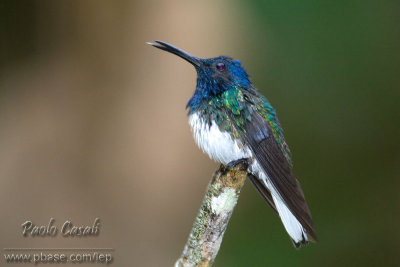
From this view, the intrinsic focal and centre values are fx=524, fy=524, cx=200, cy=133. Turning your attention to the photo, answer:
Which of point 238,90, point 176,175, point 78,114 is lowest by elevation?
point 176,175

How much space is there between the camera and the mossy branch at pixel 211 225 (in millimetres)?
2035

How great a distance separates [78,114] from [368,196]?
285 cm

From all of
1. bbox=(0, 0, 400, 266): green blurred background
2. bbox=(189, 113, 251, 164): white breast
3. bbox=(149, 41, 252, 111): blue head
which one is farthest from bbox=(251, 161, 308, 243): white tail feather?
bbox=(0, 0, 400, 266): green blurred background

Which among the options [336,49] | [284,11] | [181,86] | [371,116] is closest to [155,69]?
[181,86]

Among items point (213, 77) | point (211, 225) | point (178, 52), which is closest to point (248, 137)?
point (213, 77)

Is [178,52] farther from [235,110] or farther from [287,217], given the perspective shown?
[287,217]

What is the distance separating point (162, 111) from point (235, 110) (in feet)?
7.80

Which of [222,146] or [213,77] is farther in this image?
[213,77]

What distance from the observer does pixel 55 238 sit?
4.74 m

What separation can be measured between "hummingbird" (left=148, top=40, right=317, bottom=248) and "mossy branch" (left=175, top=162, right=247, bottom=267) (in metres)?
0.38

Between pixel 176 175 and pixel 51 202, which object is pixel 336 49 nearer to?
pixel 176 175

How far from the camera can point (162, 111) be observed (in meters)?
5.09

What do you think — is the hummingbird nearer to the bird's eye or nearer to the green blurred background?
the bird's eye

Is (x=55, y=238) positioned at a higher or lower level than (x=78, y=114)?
lower
